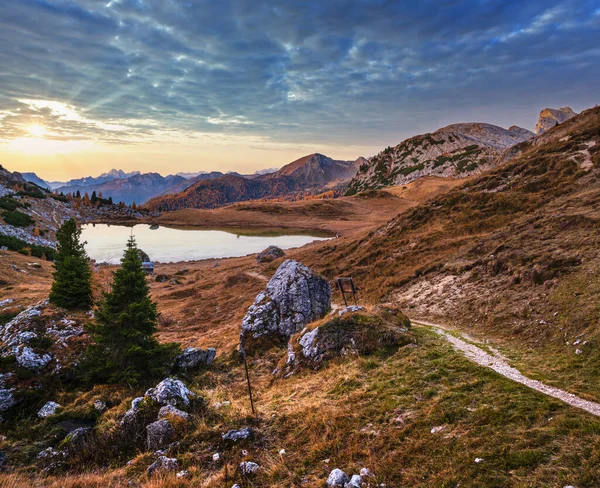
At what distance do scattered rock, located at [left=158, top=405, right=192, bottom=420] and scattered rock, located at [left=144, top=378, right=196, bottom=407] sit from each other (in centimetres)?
56

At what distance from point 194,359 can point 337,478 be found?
12725mm

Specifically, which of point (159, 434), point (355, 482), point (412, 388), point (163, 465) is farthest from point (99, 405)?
point (412, 388)

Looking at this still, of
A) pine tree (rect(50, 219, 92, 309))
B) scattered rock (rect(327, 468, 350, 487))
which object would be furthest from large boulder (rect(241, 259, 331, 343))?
scattered rock (rect(327, 468, 350, 487))

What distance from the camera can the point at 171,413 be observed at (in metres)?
10.4

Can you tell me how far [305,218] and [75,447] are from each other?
5571 inches

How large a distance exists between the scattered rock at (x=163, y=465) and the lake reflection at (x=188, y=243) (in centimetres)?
7396

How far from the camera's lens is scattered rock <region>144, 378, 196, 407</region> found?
11289mm

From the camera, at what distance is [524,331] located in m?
14.7

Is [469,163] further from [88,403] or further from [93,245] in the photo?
[88,403]

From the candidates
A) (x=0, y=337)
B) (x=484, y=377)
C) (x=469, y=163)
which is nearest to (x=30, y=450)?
(x=0, y=337)

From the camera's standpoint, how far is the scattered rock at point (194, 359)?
56.7 feet

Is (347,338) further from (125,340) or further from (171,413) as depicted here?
(125,340)

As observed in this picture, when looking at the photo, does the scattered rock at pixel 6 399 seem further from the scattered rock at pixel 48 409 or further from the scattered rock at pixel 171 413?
the scattered rock at pixel 171 413

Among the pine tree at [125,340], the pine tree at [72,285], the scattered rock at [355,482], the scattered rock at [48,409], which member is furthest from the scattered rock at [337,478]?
the pine tree at [72,285]
